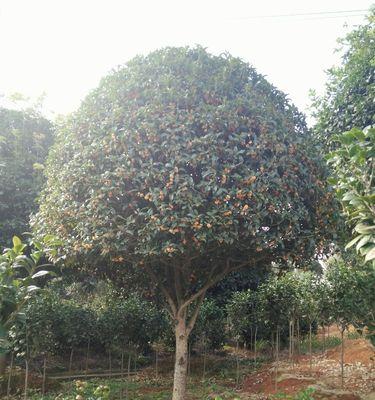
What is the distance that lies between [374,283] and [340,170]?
4846 millimetres

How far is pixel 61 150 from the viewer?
600 centimetres

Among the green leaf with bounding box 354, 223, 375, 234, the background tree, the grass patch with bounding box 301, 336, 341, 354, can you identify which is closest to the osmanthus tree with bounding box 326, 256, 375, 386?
the green leaf with bounding box 354, 223, 375, 234

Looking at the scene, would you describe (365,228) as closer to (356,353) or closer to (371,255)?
(371,255)

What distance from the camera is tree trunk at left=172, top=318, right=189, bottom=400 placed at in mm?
5945

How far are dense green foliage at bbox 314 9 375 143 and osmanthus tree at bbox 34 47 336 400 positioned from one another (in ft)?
4.80

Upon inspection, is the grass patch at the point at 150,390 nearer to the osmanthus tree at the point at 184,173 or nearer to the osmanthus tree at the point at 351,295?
the osmanthus tree at the point at 184,173

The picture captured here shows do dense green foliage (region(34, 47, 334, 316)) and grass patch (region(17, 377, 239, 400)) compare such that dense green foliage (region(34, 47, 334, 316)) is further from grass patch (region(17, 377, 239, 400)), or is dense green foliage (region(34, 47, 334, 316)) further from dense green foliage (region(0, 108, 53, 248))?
grass patch (region(17, 377, 239, 400))

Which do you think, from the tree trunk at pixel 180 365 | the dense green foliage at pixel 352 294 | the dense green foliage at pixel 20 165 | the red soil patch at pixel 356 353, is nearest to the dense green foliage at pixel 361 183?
the tree trunk at pixel 180 365

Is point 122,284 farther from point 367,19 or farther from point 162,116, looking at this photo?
point 367,19

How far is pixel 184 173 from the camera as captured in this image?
4.94m

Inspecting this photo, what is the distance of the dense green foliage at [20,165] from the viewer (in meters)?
8.29

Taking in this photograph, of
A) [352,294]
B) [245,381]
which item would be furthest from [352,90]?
[245,381]

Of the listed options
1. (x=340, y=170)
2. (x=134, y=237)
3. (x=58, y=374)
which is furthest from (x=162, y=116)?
(x=58, y=374)

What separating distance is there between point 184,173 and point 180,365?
112 inches
